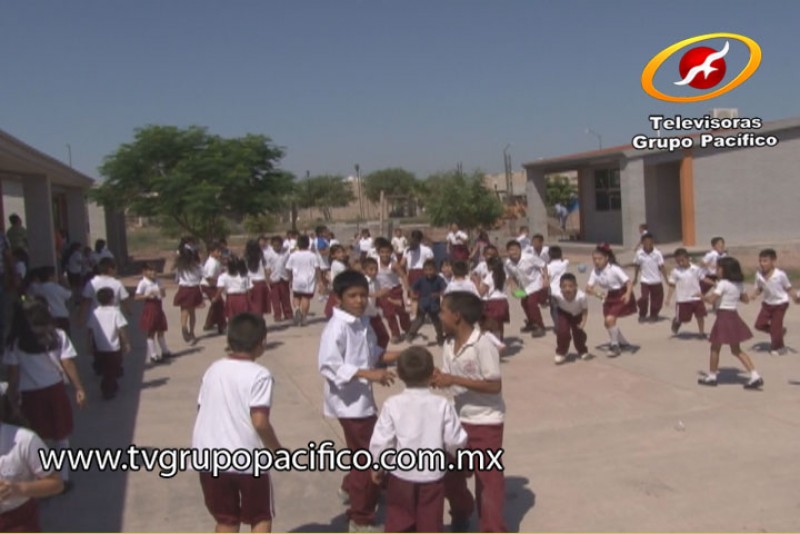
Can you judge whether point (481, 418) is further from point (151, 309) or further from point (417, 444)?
point (151, 309)

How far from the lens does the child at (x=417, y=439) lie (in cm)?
391

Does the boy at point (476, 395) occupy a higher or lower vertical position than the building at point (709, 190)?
lower

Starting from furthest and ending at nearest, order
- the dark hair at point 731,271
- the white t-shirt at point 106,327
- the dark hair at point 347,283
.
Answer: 1. the white t-shirt at point 106,327
2. the dark hair at point 731,271
3. the dark hair at point 347,283

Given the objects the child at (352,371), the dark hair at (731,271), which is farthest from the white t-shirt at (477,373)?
the dark hair at (731,271)

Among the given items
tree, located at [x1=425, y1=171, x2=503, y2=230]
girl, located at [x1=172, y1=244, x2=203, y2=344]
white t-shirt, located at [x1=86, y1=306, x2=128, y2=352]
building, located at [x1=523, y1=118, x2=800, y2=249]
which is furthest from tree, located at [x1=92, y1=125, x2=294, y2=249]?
white t-shirt, located at [x1=86, y1=306, x2=128, y2=352]

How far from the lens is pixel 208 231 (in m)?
23.9

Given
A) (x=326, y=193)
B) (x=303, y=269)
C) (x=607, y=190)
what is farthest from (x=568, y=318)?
(x=326, y=193)

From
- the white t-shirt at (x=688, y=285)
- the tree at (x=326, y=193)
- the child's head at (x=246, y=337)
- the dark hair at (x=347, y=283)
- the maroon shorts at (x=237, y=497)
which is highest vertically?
the tree at (x=326, y=193)

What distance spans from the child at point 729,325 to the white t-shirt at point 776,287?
1.20m

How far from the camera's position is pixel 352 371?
15.1 feet

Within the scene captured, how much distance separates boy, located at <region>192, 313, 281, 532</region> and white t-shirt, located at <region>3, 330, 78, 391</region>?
2.23 m

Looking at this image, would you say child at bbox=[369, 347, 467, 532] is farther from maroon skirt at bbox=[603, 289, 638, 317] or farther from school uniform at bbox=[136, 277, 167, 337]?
school uniform at bbox=[136, 277, 167, 337]

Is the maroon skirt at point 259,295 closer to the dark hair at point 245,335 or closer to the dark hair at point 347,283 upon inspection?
the dark hair at point 347,283

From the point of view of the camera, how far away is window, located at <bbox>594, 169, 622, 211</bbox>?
27.5m
